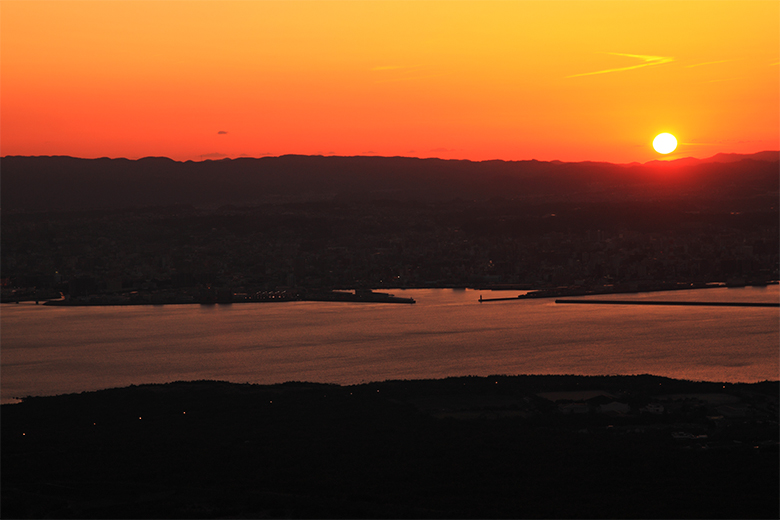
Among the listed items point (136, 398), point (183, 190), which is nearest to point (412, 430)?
point (136, 398)

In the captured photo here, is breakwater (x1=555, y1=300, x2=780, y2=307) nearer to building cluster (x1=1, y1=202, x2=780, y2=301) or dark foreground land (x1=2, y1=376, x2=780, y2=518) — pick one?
building cluster (x1=1, y1=202, x2=780, y2=301)

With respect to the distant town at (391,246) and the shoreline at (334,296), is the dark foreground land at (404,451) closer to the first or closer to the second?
the shoreline at (334,296)

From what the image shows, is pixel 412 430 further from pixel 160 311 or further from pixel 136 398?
pixel 160 311

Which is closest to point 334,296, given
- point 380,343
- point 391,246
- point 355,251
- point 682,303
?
point 682,303

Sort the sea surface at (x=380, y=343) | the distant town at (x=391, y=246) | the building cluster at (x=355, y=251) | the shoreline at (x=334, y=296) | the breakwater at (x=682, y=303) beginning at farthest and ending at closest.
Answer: the building cluster at (x=355, y=251), the distant town at (x=391, y=246), the shoreline at (x=334, y=296), the breakwater at (x=682, y=303), the sea surface at (x=380, y=343)

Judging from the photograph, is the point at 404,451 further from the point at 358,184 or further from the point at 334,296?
the point at 358,184

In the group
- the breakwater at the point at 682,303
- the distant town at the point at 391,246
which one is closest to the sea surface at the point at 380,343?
the breakwater at the point at 682,303
